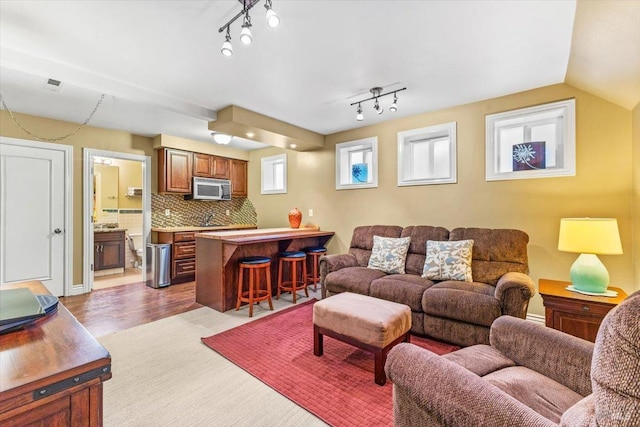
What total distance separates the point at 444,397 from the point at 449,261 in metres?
2.23

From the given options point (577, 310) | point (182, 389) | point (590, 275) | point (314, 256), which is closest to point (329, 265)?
point (314, 256)

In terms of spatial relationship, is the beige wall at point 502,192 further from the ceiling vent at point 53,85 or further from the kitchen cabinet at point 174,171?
the ceiling vent at point 53,85

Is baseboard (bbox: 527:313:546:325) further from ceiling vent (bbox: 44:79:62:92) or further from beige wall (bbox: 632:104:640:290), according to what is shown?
ceiling vent (bbox: 44:79:62:92)

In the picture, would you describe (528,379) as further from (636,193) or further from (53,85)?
(53,85)

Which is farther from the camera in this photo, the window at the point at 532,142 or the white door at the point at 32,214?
the white door at the point at 32,214

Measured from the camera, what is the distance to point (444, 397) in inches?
40.6

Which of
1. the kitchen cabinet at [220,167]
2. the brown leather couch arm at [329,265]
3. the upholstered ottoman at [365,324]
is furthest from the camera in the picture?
the kitchen cabinet at [220,167]

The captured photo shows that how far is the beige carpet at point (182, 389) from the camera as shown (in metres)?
1.74

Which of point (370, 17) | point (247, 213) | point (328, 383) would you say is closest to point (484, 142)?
point (370, 17)

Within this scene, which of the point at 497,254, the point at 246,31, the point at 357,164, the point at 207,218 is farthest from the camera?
the point at 207,218

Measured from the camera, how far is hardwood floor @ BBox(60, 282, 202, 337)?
3.20m

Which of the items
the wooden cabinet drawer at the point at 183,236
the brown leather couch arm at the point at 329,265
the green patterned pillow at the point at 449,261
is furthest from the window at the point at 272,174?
the green patterned pillow at the point at 449,261

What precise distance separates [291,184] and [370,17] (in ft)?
12.0

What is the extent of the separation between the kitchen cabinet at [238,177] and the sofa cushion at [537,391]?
5.53 metres
